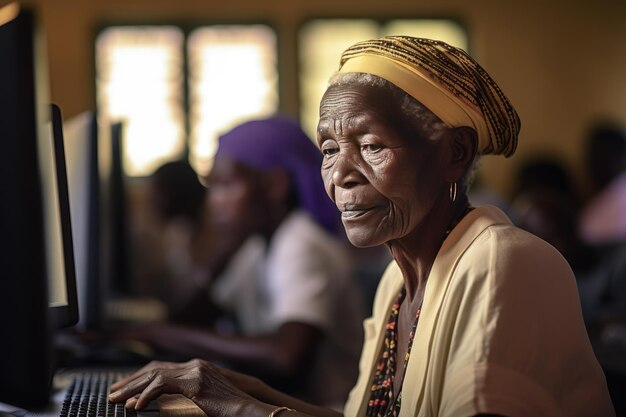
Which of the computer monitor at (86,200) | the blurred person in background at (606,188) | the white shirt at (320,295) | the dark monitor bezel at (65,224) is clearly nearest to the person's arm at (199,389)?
the dark monitor bezel at (65,224)

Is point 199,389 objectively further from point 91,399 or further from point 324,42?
point 324,42

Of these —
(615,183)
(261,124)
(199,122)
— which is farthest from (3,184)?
(199,122)

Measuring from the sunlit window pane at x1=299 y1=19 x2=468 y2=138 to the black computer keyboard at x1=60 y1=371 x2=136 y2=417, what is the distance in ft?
19.7

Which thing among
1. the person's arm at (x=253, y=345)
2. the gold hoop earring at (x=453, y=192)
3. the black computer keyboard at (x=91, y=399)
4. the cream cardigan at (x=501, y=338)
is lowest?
the person's arm at (x=253, y=345)

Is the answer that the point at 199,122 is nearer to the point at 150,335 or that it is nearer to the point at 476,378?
the point at 150,335

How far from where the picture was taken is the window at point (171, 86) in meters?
7.46

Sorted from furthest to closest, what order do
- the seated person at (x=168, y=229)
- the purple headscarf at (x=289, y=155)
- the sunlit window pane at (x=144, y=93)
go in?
the sunlit window pane at (x=144, y=93) < the seated person at (x=168, y=229) < the purple headscarf at (x=289, y=155)

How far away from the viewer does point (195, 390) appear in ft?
4.50

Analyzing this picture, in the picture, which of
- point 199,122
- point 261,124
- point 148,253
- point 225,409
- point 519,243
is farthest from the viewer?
point 199,122

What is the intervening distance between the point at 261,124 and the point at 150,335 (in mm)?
738

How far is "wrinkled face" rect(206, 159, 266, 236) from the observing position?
2.93 metres

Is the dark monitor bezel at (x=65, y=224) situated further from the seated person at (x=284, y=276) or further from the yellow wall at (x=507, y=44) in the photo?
the yellow wall at (x=507, y=44)

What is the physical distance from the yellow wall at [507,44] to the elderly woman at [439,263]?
20.7 ft

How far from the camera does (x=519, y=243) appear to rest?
1.21 metres
